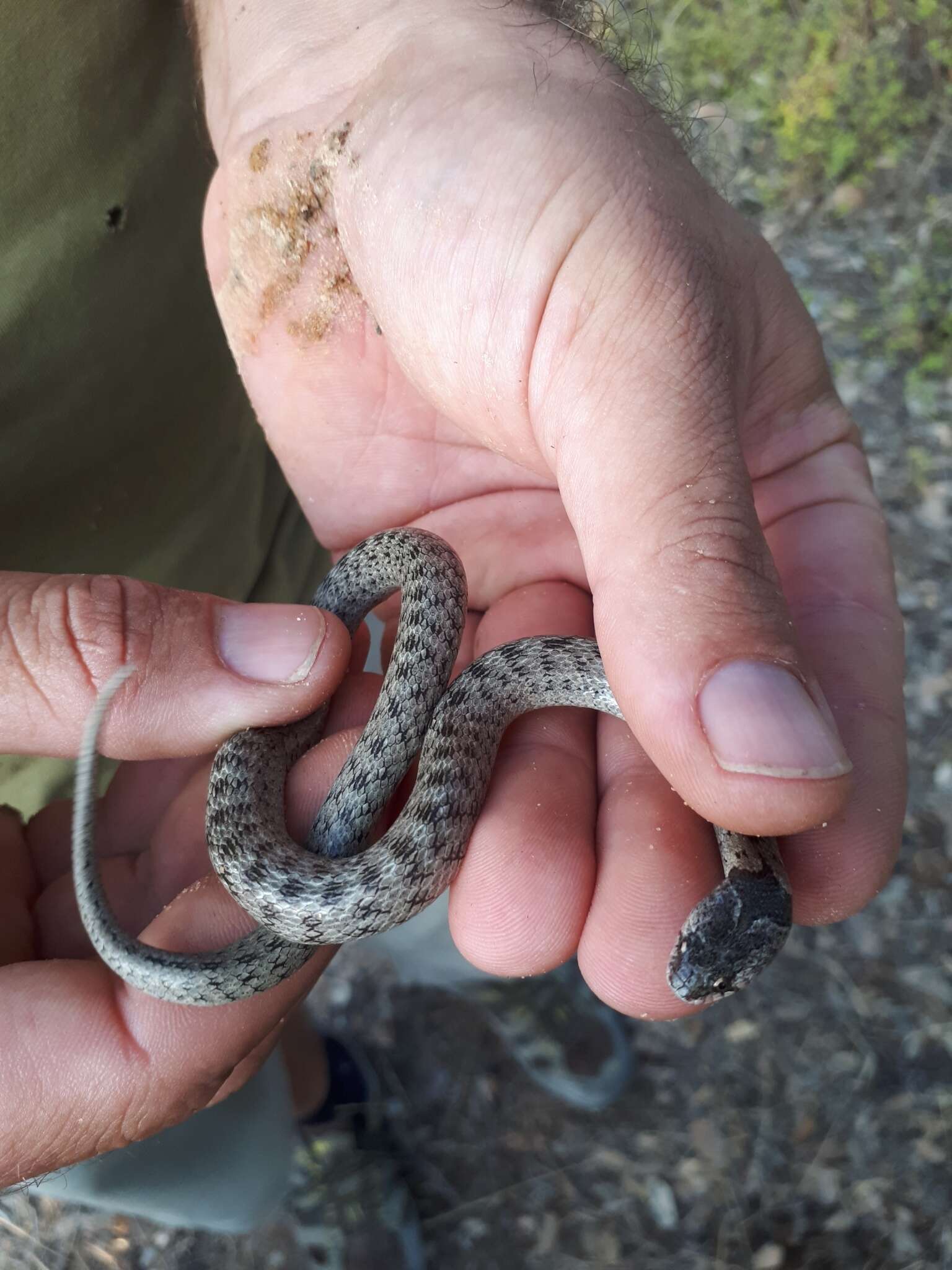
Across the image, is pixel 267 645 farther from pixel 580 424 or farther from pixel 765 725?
pixel 765 725

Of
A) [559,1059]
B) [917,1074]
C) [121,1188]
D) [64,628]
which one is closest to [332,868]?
[64,628]

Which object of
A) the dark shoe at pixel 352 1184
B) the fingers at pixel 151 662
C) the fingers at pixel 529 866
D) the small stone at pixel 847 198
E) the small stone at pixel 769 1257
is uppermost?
the fingers at pixel 151 662

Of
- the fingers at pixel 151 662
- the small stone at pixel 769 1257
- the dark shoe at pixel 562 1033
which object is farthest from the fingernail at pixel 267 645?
the small stone at pixel 769 1257

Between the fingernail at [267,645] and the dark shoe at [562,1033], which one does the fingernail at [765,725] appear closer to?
the fingernail at [267,645]

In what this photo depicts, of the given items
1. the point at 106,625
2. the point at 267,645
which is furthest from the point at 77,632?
the point at 267,645

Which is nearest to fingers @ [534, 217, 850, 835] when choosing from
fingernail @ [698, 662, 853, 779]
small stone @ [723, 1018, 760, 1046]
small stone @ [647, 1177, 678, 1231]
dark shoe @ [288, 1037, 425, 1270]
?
fingernail @ [698, 662, 853, 779]

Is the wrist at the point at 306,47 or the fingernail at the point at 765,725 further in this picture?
the wrist at the point at 306,47

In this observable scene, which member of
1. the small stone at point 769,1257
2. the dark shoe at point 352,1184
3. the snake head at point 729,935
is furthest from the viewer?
the dark shoe at point 352,1184
